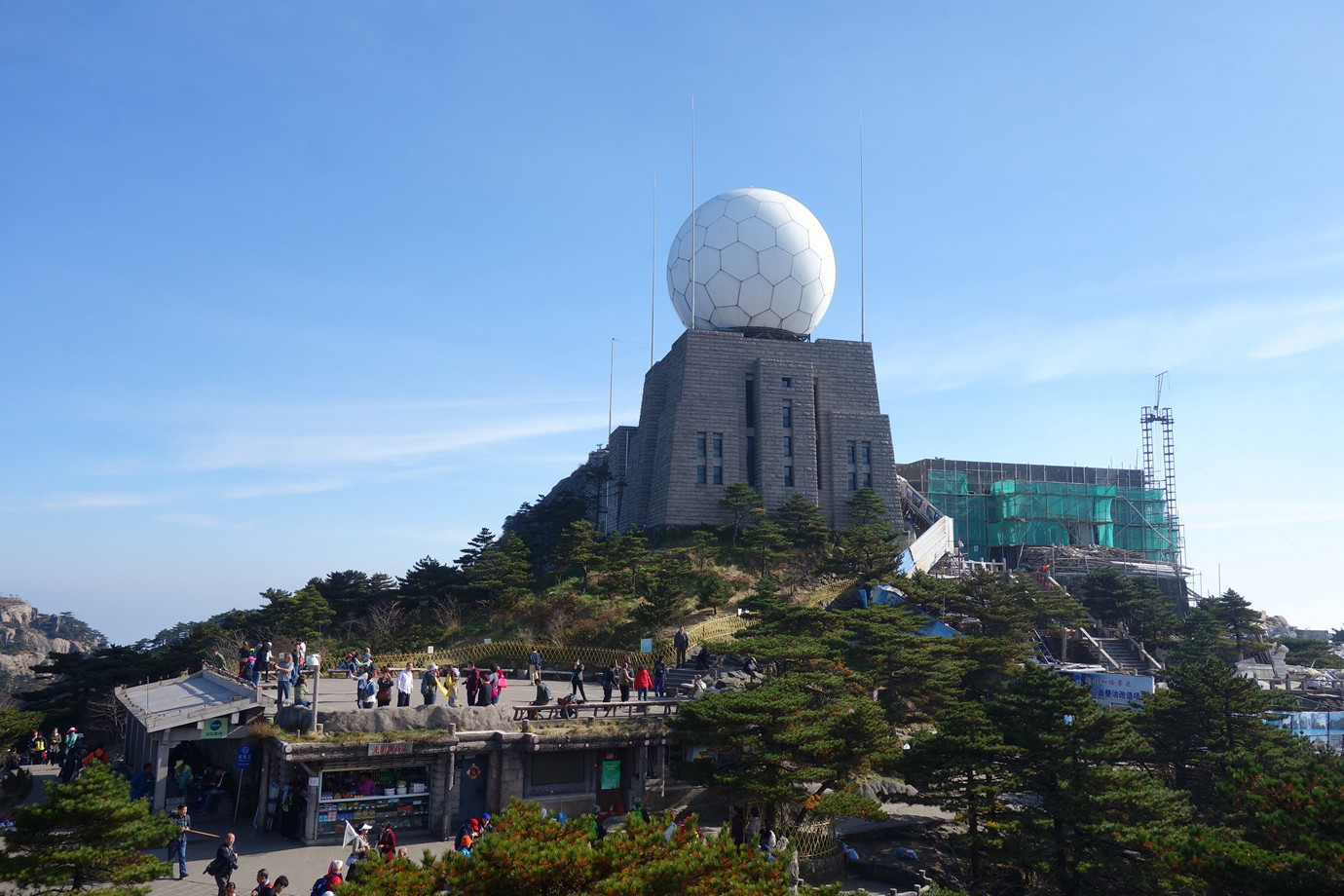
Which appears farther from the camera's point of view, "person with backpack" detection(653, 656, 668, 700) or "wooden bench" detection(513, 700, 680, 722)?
"person with backpack" detection(653, 656, 668, 700)

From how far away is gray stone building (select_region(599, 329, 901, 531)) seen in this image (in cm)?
4528

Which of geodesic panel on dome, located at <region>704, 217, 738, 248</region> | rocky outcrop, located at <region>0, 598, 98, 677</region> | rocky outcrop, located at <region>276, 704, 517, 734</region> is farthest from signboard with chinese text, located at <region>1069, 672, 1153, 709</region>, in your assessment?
rocky outcrop, located at <region>0, 598, 98, 677</region>

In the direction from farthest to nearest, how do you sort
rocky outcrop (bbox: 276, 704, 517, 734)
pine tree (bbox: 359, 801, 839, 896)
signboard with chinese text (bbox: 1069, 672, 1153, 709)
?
signboard with chinese text (bbox: 1069, 672, 1153, 709)
rocky outcrop (bbox: 276, 704, 517, 734)
pine tree (bbox: 359, 801, 839, 896)

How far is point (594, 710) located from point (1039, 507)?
4564cm

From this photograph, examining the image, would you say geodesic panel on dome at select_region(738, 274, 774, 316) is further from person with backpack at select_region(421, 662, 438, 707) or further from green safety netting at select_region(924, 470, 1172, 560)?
person with backpack at select_region(421, 662, 438, 707)

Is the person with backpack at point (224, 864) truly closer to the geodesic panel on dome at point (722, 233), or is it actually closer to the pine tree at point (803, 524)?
the pine tree at point (803, 524)

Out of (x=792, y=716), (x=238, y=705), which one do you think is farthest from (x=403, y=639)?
(x=792, y=716)

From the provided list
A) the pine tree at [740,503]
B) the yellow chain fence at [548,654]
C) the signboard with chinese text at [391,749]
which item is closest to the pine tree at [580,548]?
the yellow chain fence at [548,654]

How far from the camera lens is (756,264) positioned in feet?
152

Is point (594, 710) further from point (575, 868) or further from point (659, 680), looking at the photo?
point (575, 868)

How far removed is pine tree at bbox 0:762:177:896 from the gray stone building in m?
32.7

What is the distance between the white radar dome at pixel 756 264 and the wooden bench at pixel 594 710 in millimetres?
28859

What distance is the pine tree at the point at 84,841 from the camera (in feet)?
38.7

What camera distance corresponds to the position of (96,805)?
1202cm
